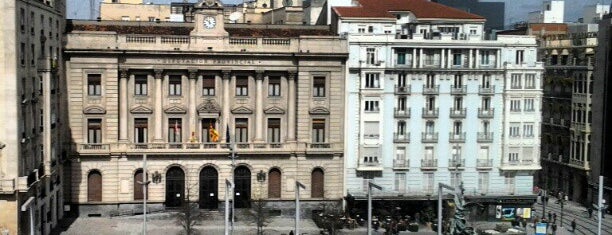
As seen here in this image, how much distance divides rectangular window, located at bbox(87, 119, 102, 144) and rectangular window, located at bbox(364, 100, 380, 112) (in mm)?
22986

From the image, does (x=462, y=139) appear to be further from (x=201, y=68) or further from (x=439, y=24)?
(x=201, y=68)

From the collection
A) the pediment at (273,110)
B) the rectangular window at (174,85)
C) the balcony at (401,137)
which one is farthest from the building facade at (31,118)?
the balcony at (401,137)

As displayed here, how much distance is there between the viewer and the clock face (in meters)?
78.4

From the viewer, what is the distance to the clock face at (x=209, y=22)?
78375mm

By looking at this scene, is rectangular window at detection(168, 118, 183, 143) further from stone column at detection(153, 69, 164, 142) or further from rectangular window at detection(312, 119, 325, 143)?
rectangular window at detection(312, 119, 325, 143)

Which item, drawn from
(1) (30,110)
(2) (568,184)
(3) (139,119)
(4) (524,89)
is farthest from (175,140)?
(2) (568,184)

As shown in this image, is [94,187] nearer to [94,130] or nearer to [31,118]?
[94,130]

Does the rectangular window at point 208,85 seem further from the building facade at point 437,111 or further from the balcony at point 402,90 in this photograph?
the balcony at point 402,90

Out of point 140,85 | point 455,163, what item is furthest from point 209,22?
point 455,163

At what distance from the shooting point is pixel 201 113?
78312 millimetres

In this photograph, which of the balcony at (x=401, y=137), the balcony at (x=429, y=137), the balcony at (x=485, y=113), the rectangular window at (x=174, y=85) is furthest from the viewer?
the balcony at (x=485, y=113)

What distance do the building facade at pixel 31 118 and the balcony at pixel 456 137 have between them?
3375cm

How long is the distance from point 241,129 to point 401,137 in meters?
14.2

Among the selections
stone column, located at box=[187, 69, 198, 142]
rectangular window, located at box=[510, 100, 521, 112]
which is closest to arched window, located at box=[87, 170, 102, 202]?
stone column, located at box=[187, 69, 198, 142]
